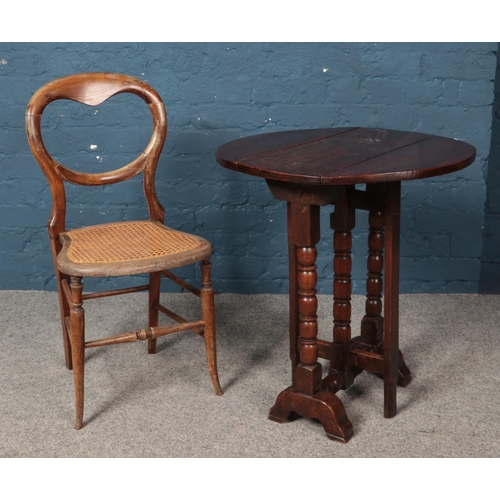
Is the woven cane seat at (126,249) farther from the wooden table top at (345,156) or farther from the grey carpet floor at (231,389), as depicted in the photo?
the grey carpet floor at (231,389)

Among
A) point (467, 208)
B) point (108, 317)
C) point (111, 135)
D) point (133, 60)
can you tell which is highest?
point (133, 60)

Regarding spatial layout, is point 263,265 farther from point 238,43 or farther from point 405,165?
point 405,165

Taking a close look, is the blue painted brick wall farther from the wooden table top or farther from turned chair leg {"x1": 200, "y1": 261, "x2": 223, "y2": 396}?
turned chair leg {"x1": 200, "y1": 261, "x2": 223, "y2": 396}

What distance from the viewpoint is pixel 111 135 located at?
342cm

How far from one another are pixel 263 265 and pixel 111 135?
93 cm

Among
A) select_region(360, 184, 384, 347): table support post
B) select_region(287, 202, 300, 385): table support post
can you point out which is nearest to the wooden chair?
select_region(287, 202, 300, 385): table support post

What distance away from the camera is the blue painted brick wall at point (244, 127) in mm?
3309

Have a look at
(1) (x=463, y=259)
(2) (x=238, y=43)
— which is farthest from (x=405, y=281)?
(2) (x=238, y=43)

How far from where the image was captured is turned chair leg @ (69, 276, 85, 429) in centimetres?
241

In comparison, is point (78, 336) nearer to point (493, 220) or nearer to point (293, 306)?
point (293, 306)

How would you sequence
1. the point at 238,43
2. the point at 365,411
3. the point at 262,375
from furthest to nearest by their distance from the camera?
the point at 238,43
the point at 262,375
the point at 365,411

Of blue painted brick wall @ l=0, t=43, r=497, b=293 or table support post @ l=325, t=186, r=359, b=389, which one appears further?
blue painted brick wall @ l=0, t=43, r=497, b=293

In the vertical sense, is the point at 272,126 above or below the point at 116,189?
above

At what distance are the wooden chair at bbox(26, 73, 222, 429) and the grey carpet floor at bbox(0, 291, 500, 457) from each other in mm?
128
